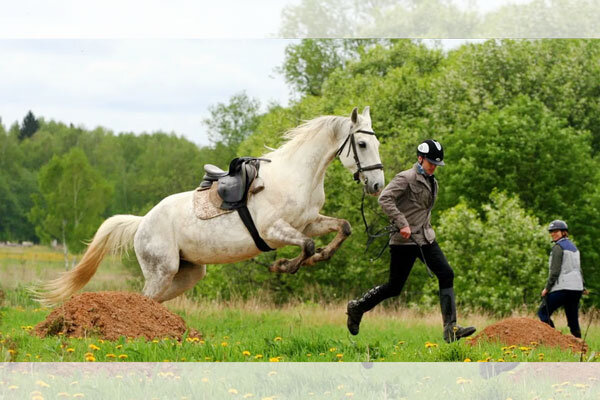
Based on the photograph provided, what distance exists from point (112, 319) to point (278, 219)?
2069 millimetres

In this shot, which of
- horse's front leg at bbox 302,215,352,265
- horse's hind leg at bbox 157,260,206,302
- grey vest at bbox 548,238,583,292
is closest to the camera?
horse's front leg at bbox 302,215,352,265

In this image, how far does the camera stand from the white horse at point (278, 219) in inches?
368

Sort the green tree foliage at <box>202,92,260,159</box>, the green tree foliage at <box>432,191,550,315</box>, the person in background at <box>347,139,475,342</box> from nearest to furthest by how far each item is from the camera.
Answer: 1. the person in background at <box>347,139,475,342</box>
2. the green tree foliage at <box>432,191,550,315</box>
3. the green tree foliage at <box>202,92,260,159</box>

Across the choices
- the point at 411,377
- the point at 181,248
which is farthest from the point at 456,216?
the point at 411,377

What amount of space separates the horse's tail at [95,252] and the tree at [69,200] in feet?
56.8

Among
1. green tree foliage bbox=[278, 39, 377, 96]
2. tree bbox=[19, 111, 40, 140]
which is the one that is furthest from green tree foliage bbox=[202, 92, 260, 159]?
tree bbox=[19, 111, 40, 140]

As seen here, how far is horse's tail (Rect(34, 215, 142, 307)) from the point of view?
11.0 metres

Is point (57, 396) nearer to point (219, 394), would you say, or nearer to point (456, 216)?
point (219, 394)

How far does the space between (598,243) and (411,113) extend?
29.6 ft

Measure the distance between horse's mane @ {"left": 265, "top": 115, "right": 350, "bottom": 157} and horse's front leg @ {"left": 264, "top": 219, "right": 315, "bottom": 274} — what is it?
0.90 m

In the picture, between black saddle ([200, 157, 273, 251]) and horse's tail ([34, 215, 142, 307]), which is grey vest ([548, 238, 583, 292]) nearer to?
black saddle ([200, 157, 273, 251])

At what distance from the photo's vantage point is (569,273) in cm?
1090

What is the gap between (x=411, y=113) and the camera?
103 feet

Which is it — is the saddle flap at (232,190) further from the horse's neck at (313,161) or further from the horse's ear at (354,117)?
the horse's ear at (354,117)
